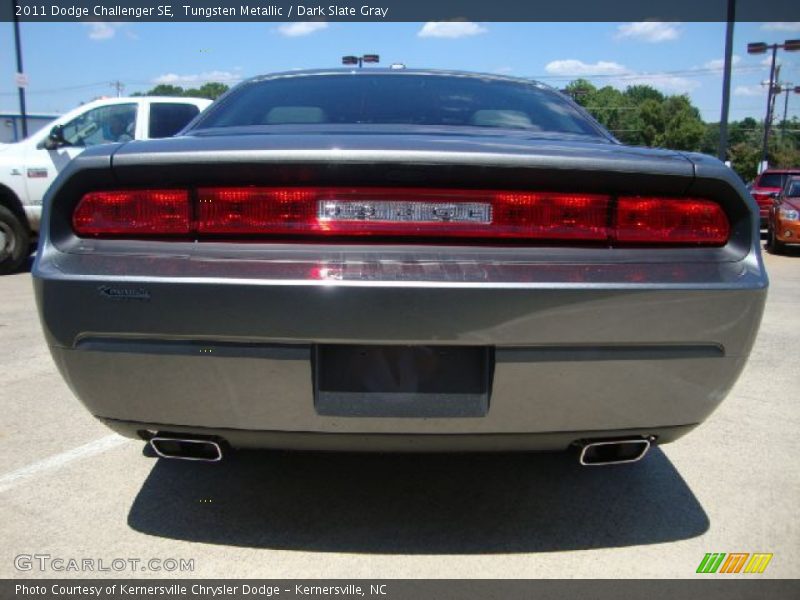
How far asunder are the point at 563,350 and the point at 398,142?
0.73 m

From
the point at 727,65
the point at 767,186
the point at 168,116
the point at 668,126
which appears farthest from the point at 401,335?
the point at 668,126

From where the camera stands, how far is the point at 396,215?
194 centimetres

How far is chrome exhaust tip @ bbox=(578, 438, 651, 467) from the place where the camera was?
209cm

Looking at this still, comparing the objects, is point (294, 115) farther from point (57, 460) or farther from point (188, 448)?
point (57, 460)

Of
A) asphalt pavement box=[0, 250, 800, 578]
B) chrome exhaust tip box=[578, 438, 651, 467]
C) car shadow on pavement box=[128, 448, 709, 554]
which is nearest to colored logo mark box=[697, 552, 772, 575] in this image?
asphalt pavement box=[0, 250, 800, 578]

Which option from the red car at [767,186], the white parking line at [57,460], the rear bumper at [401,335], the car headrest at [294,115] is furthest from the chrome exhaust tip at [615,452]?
the red car at [767,186]

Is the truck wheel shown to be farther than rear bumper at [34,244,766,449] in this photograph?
Yes

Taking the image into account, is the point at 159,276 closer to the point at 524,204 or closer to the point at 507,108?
the point at 524,204

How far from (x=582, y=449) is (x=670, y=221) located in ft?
2.32

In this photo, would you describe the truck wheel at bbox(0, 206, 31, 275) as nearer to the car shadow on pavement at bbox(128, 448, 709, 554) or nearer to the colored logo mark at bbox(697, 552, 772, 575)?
the car shadow on pavement at bbox(128, 448, 709, 554)

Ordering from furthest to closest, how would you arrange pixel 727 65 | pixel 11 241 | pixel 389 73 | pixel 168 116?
1. pixel 727 65
2. pixel 168 116
3. pixel 11 241
4. pixel 389 73

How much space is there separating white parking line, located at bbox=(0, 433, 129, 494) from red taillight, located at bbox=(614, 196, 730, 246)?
2.28 metres

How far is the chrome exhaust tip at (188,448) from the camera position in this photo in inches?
81.5

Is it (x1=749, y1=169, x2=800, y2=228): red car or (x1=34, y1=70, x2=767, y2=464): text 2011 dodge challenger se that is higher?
(x1=34, y1=70, x2=767, y2=464): text 2011 dodge challenger se
